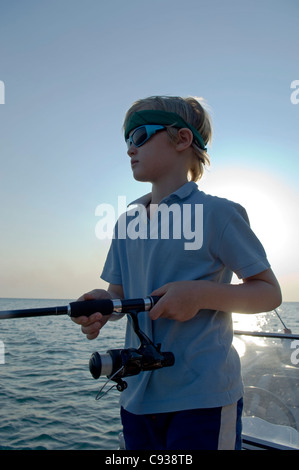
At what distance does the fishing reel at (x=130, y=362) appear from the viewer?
1387 millimetres

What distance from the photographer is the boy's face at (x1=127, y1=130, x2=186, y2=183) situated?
6.00ft

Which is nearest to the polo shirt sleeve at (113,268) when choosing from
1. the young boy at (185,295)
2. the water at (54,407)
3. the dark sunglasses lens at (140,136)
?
the young boy at (185,295)

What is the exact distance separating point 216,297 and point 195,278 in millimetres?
145

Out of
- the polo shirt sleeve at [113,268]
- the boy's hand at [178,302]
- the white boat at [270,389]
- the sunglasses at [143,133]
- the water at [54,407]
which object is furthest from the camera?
the water at [54,407]

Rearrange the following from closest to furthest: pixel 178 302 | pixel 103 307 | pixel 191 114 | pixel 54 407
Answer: pixel 178 302 < pixel 103 307 < pixel 191 114 < pixel 54 407

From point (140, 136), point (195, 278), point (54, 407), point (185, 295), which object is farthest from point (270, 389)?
point (54, 407)

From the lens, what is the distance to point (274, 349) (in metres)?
3.32

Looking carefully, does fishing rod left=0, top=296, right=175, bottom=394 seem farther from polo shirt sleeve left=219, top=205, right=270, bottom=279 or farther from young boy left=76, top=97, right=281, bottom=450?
polo shirt sleeve left=219, top=205, right=270, bottom=279

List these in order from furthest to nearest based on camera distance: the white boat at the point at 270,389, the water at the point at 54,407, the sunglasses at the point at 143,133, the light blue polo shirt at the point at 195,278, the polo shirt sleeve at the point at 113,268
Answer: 1. the water at the point at 54,407
2. the white boat at the point at 270,389
3. the polo shirt sleeve at the point at 113,268
4. the sunglasses at the point at 143,133
5. the light blue polo shirt at the point at 195,278

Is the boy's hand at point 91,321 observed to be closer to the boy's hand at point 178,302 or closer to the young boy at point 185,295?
the young boy at point 185,295

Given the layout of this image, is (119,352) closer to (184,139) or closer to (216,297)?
(216,297)

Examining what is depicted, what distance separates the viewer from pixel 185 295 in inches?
52.8

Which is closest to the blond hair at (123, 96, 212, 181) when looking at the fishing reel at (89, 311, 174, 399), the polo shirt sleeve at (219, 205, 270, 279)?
the polo shirt sleeve at (219, 205, 270, 279)
